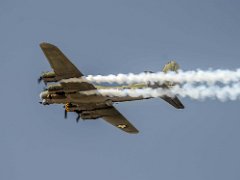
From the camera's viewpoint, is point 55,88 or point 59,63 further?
point 55,88

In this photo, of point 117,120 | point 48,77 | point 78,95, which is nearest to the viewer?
point 48,77

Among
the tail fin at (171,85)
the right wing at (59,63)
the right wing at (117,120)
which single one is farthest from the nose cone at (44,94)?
the tail fin at (171,85)

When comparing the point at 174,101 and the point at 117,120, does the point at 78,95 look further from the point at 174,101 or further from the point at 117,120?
the point at 174,101

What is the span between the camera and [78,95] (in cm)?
3591

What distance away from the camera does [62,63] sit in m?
32.8

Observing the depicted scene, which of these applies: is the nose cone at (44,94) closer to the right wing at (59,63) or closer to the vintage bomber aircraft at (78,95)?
the vintage bomber aircraft at (78,95)

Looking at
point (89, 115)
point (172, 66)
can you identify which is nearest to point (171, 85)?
point (172, 66)

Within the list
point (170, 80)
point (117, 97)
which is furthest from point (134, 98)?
point (170, 80)

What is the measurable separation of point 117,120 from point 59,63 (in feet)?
33.4

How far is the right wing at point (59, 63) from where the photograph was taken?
104ft

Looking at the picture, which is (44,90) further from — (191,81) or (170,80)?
(191,81)

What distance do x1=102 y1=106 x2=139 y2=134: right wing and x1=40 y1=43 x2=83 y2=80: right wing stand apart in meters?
7.11

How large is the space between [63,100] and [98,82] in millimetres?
3793

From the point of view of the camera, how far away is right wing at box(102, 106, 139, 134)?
40.3 m
